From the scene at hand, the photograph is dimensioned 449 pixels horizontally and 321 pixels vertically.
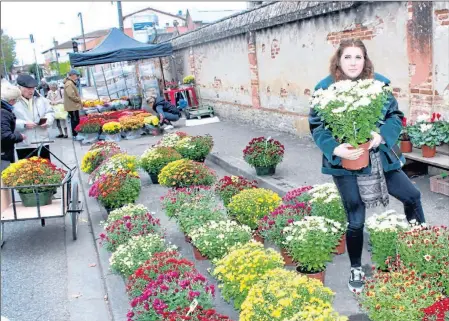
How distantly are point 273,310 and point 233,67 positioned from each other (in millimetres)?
12971

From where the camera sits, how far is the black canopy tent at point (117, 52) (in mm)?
15188

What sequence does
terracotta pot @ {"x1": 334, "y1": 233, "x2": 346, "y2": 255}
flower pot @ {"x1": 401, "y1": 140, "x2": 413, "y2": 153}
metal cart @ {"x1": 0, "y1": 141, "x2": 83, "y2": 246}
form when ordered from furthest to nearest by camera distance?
flower pot @ {"x1": 401, "y1": 140, "x2": 413, "y2": 153}
metal cart @ {"x1": 0, "y1": 141, "x2": 83, "y2": 246}
terracotta pot @ {"x1": 334, "y1": 233, "x2": 346, "y2": 255}

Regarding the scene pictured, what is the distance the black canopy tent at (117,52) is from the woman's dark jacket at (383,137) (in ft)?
40.0

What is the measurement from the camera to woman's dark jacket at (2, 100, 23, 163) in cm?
731

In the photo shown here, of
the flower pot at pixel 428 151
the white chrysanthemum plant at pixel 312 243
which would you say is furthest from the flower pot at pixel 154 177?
the white chrysanthemum plant at pixel 312 243

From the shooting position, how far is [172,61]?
2292 centimetres

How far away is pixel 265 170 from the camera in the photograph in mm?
8289

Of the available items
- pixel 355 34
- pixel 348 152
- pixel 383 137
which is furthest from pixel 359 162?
pixel 355 34

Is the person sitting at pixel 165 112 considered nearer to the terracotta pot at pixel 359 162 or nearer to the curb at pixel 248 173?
the curb at pixel 248 173

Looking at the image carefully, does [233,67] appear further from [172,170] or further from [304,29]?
[172,170]

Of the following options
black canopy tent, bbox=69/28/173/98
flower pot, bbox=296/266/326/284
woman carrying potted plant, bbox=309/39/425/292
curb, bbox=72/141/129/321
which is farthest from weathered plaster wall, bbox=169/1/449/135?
curb, bbox=72/141/129/321

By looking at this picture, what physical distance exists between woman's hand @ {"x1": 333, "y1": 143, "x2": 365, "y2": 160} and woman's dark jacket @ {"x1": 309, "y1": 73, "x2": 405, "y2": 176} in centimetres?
9

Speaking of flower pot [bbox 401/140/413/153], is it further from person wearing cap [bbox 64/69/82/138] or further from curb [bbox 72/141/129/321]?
person wearing cap [bbox 64/69/82/138]

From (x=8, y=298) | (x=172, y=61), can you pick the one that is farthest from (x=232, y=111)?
(x=8, y=298)
